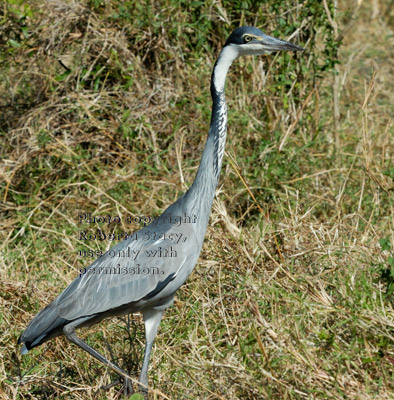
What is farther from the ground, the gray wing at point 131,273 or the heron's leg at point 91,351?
the gray wing at point 131,273

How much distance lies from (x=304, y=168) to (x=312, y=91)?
2.06 feet

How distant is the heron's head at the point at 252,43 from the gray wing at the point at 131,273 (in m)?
1.05

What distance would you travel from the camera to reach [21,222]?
4.96 meters

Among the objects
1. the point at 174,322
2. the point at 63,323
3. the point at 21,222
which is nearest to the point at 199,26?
the point at 21,222

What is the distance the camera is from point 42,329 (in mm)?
3312

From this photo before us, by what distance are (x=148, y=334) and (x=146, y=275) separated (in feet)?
1.02

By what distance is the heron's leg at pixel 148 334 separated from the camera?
3324mm

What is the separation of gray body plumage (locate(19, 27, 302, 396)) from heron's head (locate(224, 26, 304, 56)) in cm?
10

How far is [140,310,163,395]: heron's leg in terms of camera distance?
3.32 meters

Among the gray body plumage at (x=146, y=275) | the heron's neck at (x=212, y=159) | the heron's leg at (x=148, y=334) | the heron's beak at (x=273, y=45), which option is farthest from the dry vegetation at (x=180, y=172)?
the heron's beak at (x=273, y=45)

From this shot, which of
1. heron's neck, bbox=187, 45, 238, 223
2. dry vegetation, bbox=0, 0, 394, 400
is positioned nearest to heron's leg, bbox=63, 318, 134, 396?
dry vegetation, bbox=0, 0, 394, 400

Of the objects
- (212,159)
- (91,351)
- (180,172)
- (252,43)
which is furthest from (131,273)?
(252,43)

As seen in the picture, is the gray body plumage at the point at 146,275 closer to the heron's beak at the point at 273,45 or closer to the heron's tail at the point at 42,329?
the heron's tail at the point at 42,329

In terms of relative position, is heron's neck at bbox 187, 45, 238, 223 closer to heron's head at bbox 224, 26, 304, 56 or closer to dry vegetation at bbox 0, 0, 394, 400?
heron's head at bbox 224, 26, 304, 56
